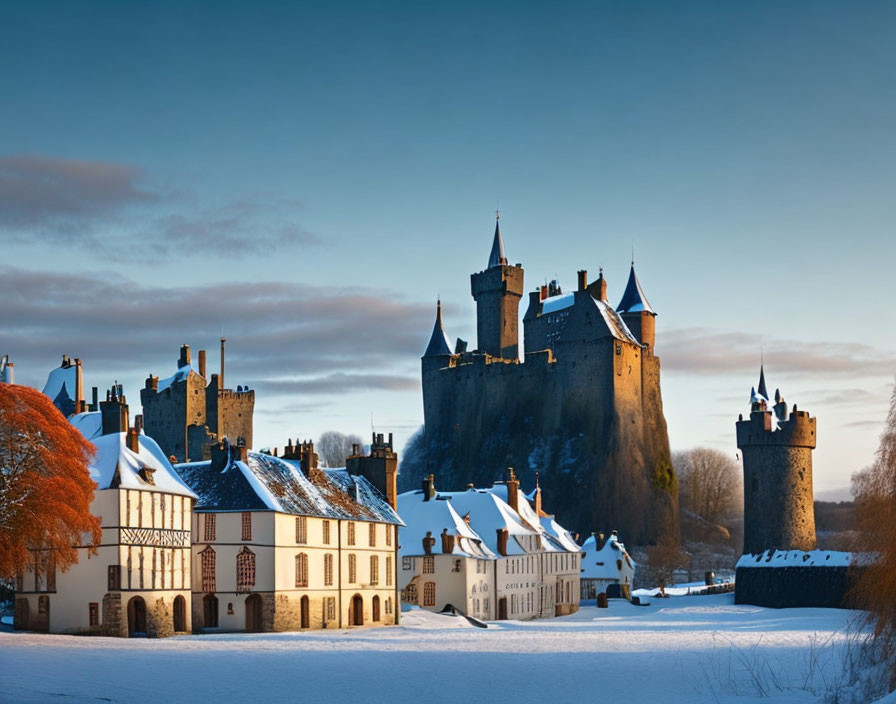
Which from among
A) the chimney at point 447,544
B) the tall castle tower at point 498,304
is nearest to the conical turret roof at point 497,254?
the tall castle tower at point 498,304

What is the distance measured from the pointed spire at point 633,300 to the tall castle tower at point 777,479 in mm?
29206

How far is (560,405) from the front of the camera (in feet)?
378

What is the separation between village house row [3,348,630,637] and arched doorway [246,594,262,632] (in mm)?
54

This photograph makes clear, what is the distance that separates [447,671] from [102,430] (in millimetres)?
19660

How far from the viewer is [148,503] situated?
46.4m

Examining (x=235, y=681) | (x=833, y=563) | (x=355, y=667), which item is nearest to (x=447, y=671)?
(x=355, y=667)

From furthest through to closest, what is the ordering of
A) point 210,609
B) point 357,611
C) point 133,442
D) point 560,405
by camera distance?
1. point 560,405
2. point 357,611
3. point 210,609
4. point 133,442

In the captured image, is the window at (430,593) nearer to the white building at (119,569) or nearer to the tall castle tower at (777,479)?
the white building at (119,569)

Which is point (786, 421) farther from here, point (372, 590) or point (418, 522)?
point (372, 590)

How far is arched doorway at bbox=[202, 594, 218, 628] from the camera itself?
49906mm

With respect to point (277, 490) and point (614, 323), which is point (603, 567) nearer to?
point (614, 323)

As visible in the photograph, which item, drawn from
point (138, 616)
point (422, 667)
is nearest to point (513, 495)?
point (138, 616)

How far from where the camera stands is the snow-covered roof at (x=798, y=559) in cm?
6988

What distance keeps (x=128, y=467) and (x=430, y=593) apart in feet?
75.3
